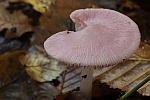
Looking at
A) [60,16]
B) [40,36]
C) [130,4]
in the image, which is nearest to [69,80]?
[40,36]

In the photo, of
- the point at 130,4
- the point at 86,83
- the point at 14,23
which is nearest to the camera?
the point at 86,83

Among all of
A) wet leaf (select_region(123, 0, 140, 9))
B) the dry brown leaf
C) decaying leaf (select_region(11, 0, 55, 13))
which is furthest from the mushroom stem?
wet leaf (select_region(123, 0, 140, 9))

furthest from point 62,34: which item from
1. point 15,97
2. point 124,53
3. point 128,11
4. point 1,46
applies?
point 128,11

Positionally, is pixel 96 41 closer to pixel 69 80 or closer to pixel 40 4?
pixel 69 80

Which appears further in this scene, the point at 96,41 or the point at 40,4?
the point at 40,4

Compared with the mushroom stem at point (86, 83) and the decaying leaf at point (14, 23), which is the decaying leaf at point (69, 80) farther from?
the decaying leaf at point (14, 23)

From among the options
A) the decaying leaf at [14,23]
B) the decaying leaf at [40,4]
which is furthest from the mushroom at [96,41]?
the decaying leaf at [40,4]

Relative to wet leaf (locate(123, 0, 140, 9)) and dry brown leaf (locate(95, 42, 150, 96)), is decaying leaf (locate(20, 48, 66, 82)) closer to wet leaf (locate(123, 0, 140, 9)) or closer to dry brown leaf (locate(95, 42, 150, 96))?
dry brown leaf (locate(95, 42, 150, 96))
